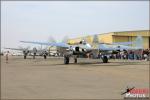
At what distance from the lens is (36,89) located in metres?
13.3

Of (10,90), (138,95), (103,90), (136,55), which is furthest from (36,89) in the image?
(136,55)

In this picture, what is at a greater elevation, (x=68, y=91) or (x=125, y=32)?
(x=125, y=32)

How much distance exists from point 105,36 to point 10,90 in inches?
2719

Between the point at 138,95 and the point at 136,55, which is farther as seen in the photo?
the point at 136,55

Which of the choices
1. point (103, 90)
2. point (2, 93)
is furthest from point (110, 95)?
point (2, 93)

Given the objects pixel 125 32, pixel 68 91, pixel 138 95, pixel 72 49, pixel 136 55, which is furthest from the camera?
pixel 125 32

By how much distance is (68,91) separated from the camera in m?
12.8

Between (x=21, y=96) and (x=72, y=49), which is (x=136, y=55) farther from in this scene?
(x=21, y=96)

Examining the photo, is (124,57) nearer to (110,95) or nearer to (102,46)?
(102,46)

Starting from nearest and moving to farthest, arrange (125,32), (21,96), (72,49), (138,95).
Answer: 1. (138,95)
2. (21,96)
3. (72,49)
4. (125,32)

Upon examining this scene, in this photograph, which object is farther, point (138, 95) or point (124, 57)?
point (124, 57)

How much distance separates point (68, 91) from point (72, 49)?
23.4 m

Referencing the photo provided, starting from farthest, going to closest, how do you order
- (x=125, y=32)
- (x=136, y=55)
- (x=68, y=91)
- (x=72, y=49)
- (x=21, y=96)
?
(x=125, y=32) → (x=136, y=55) → (x=72, y=49) → (x=68, y=91) → (x=21, y=96)

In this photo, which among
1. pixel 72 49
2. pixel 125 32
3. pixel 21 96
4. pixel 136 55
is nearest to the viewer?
pixel 21 96
